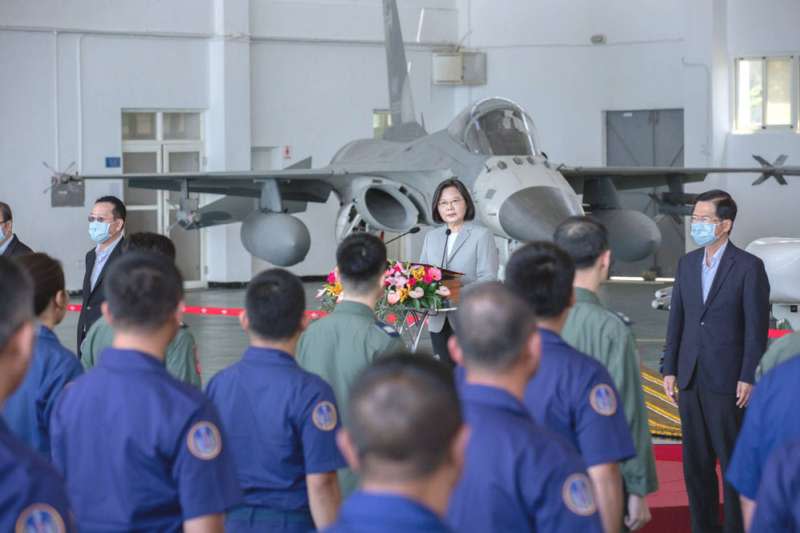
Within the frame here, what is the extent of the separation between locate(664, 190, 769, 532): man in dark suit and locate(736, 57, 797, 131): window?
15116 millimetres

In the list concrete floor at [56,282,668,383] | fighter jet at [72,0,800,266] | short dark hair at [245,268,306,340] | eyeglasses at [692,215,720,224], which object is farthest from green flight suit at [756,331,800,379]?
fighter jet at [72,0,800,266]

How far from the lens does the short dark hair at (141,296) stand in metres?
3.38

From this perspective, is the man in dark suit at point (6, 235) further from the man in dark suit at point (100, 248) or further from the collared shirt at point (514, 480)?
the collared shirt at point (514, 480)

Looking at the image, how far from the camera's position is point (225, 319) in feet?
57.6

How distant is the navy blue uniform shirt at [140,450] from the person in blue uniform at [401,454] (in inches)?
46.0

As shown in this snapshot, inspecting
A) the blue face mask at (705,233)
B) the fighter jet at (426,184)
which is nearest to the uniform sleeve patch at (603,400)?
the blue face mask at (705,233)

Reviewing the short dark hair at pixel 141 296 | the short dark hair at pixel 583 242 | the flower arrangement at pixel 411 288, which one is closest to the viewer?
the short dark hair at pixel 141 296

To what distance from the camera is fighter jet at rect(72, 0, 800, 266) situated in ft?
49.8

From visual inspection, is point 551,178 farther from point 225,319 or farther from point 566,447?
point 566,447

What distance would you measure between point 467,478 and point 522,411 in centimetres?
20

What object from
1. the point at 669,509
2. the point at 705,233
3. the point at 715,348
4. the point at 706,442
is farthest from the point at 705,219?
the point at 669,509

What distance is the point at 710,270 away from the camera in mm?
6547

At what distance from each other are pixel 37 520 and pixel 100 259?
4915 millimetres

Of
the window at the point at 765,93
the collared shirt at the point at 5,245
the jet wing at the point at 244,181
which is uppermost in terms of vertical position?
the window at the point at 765,93
